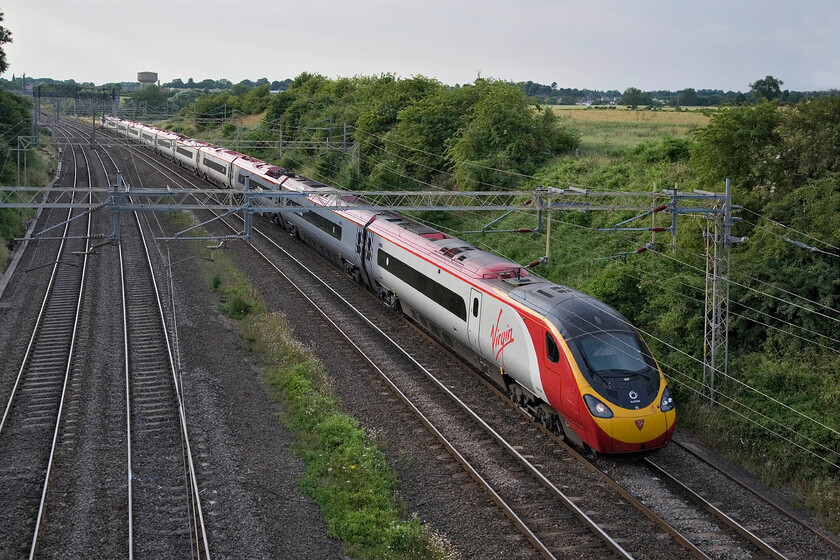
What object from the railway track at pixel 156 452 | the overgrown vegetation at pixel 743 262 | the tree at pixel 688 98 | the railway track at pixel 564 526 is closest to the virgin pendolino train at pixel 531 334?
the railway track at pixel 564 526

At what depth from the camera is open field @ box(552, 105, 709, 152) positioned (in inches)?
1474

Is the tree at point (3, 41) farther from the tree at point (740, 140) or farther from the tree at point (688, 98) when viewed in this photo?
the tree at point (688, 98)

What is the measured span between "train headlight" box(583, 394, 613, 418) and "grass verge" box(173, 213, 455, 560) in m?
3.68

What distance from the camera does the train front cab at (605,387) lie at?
13836mm

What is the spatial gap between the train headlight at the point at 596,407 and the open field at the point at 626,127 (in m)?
21.9

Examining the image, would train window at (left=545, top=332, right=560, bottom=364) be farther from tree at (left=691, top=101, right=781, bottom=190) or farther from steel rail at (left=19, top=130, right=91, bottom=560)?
tree at (left=691, top=101, right=781, bottom=190)

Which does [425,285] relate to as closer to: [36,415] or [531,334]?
[531,334]

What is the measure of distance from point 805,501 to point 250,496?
31.6 ft

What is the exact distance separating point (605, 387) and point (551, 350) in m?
1.30

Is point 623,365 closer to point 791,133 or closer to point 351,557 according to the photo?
point 351,557

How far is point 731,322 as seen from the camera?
739 inches

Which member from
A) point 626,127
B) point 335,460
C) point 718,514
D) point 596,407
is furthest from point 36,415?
point 626,127

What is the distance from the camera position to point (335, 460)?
14.4 metres

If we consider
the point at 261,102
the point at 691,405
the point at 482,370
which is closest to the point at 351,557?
the point at 482,370
